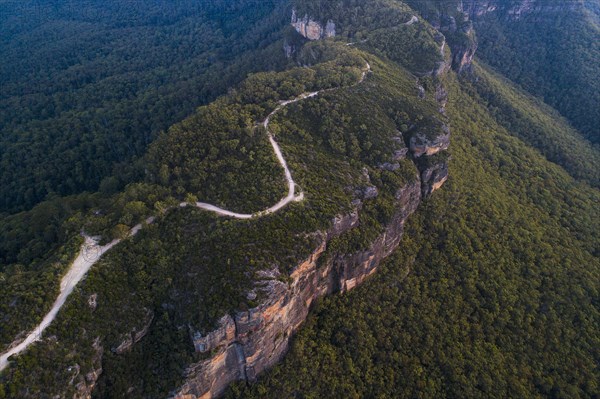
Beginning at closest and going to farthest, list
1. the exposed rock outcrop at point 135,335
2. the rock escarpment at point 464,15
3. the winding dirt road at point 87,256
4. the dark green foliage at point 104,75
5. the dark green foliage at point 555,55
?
the winding dirt road at point 87,256
the exposed rock outcrop at point 135,335
the dark green foliage at point 104,75
the rock escarpment at point 464,15
the dark green foliage at point 555,55

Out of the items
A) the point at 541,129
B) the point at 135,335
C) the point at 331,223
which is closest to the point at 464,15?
the point at 541,129

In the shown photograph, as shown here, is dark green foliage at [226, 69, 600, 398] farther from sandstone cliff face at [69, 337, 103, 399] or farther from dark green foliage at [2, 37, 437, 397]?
sandstone cliff face at [69, 337, 103, 399]

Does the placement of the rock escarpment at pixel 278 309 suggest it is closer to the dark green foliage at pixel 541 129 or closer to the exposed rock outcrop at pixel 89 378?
the exposed rock outcrop at pixel 89 378

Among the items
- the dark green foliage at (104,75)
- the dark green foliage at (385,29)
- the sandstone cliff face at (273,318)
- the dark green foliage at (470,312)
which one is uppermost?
the dark green foliage at (385,29)

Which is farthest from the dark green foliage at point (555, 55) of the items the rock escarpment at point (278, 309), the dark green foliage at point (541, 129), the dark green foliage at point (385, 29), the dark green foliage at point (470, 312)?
the rock escarpment at point (278, 309)

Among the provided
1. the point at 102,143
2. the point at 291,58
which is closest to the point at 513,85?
the point at 291,58

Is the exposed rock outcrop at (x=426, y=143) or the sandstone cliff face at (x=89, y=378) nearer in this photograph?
the sandstone cliff face at (x=89, y=378)

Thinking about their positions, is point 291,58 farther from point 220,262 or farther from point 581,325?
point 581,325

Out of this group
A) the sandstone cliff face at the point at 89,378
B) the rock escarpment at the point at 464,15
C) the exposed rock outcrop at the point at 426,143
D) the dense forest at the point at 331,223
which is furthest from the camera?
the rock escarpment at the point at 464,15

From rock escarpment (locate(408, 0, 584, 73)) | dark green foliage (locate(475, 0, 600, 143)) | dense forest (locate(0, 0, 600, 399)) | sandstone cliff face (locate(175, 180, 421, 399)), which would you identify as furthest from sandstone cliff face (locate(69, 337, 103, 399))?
dark green foliage (locate(475, 0, 600, 143))
